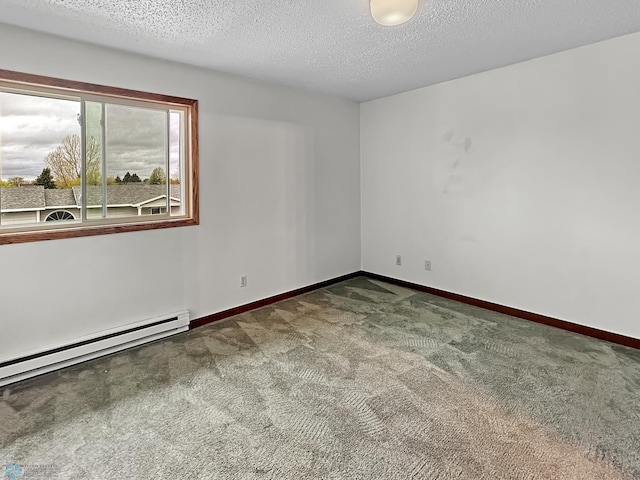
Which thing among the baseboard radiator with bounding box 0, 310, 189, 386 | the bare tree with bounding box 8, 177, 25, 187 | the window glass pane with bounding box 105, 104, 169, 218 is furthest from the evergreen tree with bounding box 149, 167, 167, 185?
the baseboard radiator with bounding box 0, 310, 189, 386

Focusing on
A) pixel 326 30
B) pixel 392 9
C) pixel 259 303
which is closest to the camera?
pixel 392 9

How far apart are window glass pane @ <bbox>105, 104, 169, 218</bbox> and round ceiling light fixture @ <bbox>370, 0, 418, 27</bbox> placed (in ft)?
6.73

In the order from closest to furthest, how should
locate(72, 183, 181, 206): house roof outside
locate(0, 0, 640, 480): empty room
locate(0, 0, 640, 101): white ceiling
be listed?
locate(0, 0, 640, 480): empty room → locate(0, 0, 640, 101): white ceiling → locate(72, 183, 181, 206): house roof outside

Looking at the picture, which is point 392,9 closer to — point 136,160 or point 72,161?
point 136,160

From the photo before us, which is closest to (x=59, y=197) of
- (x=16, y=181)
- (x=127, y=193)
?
(x=16, y=181)

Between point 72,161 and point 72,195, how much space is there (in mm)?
257

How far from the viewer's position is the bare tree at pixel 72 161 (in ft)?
8.93

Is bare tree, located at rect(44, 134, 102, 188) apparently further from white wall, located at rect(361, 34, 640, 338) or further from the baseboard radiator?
white wall, located at rect(361, 34, 640, 338)

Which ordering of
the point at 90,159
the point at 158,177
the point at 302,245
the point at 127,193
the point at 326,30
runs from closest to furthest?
1. the point at 326,30
2. the point at 90,159
3. the point at 127,193
4. the point at 158,177
5. the point at 302,245

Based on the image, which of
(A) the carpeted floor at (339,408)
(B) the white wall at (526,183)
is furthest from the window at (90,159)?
(B) the white wall at (526,183)

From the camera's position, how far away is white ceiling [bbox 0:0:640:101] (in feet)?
7.18

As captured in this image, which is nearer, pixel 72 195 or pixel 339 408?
pixel 339 408

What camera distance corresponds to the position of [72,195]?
9.21 ft

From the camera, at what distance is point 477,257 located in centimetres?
385
